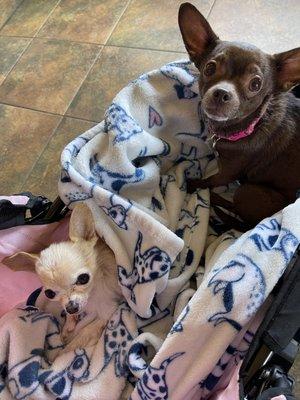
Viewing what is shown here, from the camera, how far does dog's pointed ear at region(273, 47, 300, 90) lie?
3.95ft

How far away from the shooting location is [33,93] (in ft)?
6.96

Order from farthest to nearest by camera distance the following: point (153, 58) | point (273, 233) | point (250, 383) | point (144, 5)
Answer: point (144, 5) < point (153, 58) < point (273, 233) < point (250, 383)

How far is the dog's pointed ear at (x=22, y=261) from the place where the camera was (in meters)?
1.27

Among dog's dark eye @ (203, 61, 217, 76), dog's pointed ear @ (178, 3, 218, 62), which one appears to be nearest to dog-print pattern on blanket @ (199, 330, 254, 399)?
dog's dark eye @ (203, 61, 217, 76)

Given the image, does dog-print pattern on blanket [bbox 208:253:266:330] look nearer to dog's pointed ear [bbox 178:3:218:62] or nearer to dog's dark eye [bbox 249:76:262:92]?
dog's dark eye [bbox 249:76:262:92]

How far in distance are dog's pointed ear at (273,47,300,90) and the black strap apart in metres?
0.73

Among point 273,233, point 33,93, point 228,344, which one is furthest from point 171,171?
point 33,93

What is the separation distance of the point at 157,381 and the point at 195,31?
0.92 meters

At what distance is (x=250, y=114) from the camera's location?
1269 mm

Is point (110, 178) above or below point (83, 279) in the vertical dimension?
above

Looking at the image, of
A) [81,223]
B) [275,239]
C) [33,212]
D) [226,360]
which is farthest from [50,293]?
[275,239]

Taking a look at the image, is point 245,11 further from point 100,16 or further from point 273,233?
point 273,233

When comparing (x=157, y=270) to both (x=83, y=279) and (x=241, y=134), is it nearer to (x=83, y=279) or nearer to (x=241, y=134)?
(x=83, y=279)

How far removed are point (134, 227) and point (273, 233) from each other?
38 centimetres
